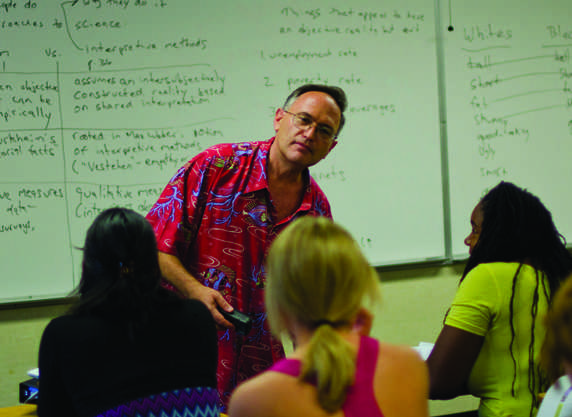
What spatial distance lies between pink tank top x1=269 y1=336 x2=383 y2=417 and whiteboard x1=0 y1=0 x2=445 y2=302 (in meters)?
1.81

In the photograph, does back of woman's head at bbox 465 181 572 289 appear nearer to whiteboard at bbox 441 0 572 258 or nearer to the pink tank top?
the pink tank top

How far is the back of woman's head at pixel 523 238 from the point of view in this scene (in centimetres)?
165

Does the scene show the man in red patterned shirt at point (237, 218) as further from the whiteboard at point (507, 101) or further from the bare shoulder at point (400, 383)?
the whiteboard at point (507, 101)

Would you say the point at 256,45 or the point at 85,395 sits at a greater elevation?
the point at 256,45

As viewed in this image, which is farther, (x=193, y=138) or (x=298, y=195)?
(x=193, y=138)

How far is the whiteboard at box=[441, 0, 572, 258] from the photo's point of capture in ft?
9.99

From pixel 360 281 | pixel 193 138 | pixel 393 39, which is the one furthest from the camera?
pixel 393 39

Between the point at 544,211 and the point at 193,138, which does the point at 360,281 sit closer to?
the point at 544,211

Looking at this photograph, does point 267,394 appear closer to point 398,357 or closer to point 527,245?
point 398,357

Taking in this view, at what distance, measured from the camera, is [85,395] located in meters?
1.25

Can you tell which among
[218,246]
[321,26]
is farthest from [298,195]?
[321,26]

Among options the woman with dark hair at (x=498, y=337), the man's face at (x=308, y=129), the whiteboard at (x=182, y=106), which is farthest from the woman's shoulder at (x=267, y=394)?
the whiteboard at (x=182, y=106)

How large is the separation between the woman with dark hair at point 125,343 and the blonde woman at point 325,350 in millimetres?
358

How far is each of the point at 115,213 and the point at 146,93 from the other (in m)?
1.35
